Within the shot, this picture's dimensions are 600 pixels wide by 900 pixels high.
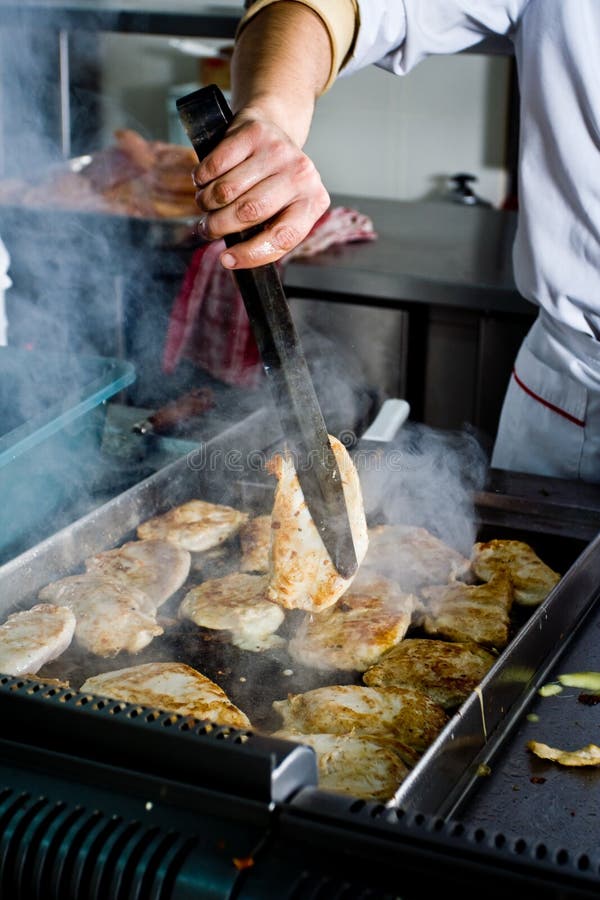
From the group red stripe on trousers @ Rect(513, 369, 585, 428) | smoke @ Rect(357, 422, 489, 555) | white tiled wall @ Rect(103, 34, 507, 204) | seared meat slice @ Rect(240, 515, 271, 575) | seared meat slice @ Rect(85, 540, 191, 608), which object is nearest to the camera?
seared meat slice @ Rect(85, 540, 191, 608)

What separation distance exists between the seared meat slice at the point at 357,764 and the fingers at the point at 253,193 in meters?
Result: 0.75

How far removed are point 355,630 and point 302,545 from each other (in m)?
0.21

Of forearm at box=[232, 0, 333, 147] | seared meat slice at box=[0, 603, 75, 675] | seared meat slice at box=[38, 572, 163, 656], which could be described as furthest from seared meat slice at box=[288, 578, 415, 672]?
forearm at box=[232, 0, 333, 147]

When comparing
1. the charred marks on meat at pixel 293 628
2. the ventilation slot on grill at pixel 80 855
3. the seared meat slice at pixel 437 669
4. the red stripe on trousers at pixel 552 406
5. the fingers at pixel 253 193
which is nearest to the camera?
the ventilation slot on grill at pixel 80 855

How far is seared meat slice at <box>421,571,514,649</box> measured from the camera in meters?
2.06

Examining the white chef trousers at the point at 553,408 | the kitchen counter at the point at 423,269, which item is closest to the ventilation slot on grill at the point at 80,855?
the white chef trousers at the point at 553,408

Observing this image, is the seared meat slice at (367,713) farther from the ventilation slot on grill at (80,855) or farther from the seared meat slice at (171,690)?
the ventilation slot on grill at (80,855)

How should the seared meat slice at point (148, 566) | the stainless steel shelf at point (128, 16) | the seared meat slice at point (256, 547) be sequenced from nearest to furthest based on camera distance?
the seared meat slice at point (148, 566), the seared meat slice at point (256, 547), the stainless steel shelf at point (128, 16)

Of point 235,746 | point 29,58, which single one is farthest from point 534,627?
point 29,58

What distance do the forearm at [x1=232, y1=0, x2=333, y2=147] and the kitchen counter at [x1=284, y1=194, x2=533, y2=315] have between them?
72.4 inches

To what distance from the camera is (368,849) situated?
1112 mm

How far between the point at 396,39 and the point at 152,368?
1982mm

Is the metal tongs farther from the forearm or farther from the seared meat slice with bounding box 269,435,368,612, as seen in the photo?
the forearm

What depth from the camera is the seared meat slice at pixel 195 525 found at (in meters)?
2.36
